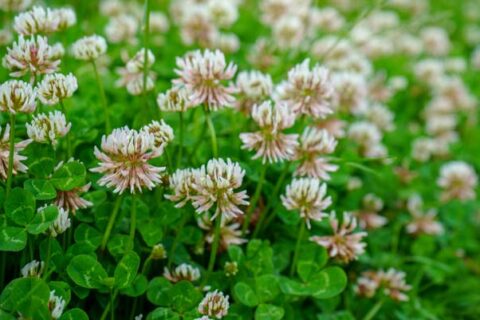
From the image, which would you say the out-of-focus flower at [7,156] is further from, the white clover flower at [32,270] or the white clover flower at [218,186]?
the white clover flower at [218,186]

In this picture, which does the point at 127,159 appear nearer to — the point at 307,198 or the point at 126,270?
the point at 126,270

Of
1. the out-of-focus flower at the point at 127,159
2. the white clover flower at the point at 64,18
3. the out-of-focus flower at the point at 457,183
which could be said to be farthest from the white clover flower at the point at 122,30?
the out-of-focus flower at the point at 127,159

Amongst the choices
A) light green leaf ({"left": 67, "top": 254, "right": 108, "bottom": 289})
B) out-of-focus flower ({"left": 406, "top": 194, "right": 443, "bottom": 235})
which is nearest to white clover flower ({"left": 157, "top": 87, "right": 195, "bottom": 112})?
light green leaf ({"left": 67, "top": 254, "right": 108, "bottom": 289})

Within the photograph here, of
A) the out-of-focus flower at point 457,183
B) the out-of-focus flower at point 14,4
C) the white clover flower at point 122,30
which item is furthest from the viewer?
the white clover flower at point 122,30

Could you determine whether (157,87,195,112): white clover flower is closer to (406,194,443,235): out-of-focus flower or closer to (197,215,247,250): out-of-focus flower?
(197,215,247,250): out-of-focus flower

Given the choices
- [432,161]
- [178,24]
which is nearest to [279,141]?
[432,161]

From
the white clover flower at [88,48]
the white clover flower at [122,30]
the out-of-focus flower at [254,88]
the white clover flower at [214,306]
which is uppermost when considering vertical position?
the white clover flower at [122,30]

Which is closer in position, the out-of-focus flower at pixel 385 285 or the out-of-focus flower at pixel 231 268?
the out-of-focus flower at pixel 231 268

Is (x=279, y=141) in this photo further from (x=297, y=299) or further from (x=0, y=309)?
(x=0, y=309)
